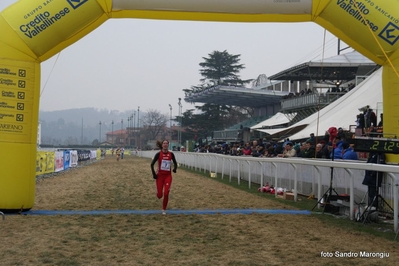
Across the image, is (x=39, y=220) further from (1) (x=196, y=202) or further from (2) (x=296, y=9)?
(2) (x=296, y=9)

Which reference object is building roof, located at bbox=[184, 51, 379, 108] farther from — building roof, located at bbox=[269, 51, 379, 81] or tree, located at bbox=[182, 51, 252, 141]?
tree, located at bbox=[182, 51, 252, 141]

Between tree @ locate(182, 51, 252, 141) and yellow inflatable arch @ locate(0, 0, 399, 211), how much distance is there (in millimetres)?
64856

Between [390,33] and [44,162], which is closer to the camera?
[390,33]

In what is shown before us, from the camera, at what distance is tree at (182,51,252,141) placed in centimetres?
7744

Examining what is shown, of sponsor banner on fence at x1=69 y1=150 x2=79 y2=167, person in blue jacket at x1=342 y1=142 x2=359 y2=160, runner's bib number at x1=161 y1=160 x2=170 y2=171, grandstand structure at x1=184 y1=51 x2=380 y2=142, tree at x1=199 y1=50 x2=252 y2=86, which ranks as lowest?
sponsor banner on fence at x1=69 y1=150 x2=79 y2=167

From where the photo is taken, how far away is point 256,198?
15.8 metres

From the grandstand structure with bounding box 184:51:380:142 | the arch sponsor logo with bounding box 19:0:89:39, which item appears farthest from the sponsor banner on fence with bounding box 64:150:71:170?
the arch sponsor logo with bounding box 19:0:89:39

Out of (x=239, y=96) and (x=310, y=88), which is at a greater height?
(x=239, y=96)

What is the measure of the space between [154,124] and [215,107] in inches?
2148

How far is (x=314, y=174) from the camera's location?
14.9m

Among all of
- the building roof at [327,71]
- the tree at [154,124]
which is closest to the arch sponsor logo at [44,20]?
the building roof at [327,71]

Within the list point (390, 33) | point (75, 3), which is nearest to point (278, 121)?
point (390, 33)

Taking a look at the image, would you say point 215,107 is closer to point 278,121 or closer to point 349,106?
point 278,121

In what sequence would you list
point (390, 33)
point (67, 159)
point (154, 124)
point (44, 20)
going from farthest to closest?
point (154, 124) < point (67, 159) < point (44, 20) < point (390, 33)
